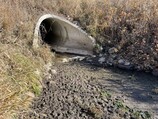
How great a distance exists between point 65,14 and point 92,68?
2501mm

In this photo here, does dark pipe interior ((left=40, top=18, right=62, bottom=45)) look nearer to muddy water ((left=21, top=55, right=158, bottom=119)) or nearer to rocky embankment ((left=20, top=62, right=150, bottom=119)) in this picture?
muddy water ((left=21, top=55, right=158, bottom=119))

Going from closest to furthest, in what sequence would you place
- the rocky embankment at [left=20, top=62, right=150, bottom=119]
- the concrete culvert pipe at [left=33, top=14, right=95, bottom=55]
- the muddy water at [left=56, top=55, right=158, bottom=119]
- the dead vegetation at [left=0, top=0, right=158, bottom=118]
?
the rocky embankment at [left=20, top=62, right=150, bottom=119]
the dead vegetation at [left=0, top=0, right=158, bottom=118]
the muddy water at [left=56, top=55, right=158, bottom=119]
the concrete culvert pipe at [left=33, top=14, right=95, bottom=55]

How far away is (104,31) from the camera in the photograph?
1120cm

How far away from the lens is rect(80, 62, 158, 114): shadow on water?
7.97 metres

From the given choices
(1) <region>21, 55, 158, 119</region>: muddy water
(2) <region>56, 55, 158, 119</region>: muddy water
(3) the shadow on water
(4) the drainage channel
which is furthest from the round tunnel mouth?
(3) the shadow on water

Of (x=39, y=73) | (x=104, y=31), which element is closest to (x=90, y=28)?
(x=104, y=31)

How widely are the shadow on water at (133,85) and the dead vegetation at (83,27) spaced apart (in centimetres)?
57

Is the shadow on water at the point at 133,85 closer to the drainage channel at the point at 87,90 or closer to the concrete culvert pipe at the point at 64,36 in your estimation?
the drainage channel at the point at 87,90

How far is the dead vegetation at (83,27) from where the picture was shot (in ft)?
24.6

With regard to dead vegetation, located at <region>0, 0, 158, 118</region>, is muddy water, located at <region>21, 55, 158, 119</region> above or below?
below

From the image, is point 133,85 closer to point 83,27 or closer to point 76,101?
point 76,101

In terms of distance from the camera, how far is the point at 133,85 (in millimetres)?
8914

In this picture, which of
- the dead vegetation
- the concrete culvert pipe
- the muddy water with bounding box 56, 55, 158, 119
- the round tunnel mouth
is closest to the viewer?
the dead vegetation

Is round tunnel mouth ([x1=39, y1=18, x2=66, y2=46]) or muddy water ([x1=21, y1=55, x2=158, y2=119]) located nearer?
muddy water ([x1=21, y1=55, x2=158, y2=119])
